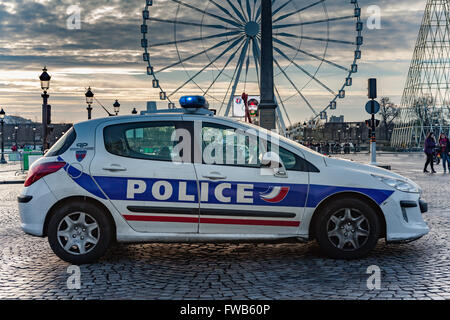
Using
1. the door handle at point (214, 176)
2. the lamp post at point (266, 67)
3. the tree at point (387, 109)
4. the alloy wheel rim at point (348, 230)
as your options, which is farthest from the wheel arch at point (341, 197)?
the tree at point (387, 109)

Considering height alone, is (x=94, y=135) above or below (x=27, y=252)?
above

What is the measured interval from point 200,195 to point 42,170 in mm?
1670

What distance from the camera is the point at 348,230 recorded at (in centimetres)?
593

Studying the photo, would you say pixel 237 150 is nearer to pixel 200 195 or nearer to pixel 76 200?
pixel 200 195

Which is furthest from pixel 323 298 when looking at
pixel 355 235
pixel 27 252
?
pixel 27 252

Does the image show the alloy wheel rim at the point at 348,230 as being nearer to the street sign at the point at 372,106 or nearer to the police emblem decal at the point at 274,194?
the police emblem decal at the point at 274,194

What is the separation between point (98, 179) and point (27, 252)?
151 cm

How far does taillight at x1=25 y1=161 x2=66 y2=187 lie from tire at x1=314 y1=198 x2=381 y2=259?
2722 mm

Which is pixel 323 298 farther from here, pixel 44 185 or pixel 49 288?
pixel 44 185

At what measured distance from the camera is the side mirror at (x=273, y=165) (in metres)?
5.85

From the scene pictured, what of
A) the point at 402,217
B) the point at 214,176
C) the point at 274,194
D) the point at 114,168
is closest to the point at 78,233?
the point at 114,168

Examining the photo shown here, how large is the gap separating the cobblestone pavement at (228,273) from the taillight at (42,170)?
878mm

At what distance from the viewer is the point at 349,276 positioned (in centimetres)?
527

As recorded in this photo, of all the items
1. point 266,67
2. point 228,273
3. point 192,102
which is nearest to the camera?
point 228,273
